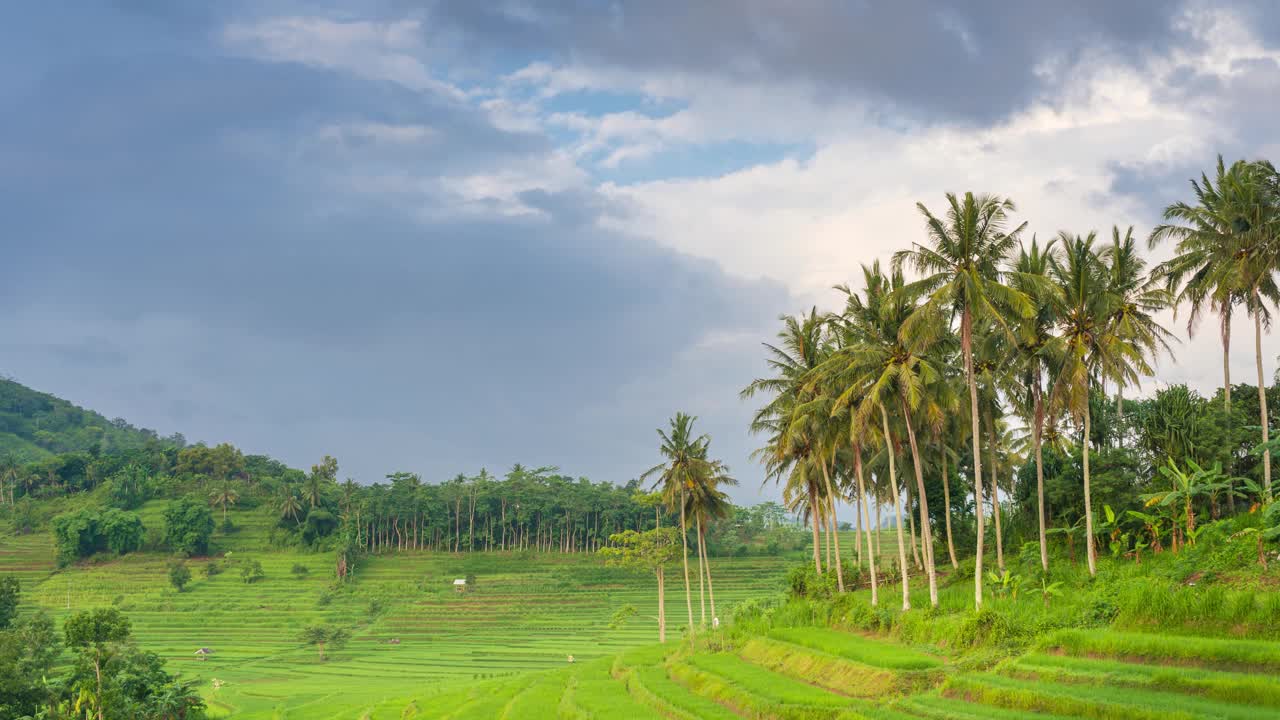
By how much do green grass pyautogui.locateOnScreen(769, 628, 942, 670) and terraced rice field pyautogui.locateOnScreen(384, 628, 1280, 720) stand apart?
0.17 feet

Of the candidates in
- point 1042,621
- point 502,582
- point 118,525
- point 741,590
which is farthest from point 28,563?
point 1042,621

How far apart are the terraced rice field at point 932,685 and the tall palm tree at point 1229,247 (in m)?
14.4

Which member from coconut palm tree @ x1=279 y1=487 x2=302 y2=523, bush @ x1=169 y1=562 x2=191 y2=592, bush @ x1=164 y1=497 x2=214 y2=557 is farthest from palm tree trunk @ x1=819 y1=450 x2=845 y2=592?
bush @ x1=164 y1=497 x2=214 y2=557

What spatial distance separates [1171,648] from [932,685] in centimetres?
696

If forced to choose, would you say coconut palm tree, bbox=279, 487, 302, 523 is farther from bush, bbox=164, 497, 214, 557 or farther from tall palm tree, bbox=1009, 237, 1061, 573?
tall palm tree, bbox=1009, 237, 1061, 573

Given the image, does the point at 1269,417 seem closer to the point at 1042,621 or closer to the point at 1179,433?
the point at 1179,433

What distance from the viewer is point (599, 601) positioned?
109m

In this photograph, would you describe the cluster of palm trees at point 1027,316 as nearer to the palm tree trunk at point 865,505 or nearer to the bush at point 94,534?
the palm tree trunk at point 865,505

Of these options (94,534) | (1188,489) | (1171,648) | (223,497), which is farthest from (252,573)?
(1171,648)

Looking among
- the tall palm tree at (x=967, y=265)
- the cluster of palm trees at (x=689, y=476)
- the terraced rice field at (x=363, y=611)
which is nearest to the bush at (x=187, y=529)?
the terraced rice field at (x=363, y=611)

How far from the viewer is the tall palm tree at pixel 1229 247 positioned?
112 ft

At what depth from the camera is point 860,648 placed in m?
33.4

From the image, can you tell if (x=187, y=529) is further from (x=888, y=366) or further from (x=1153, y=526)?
(x=1153, y=526)

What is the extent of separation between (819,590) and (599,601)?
6188 cm
